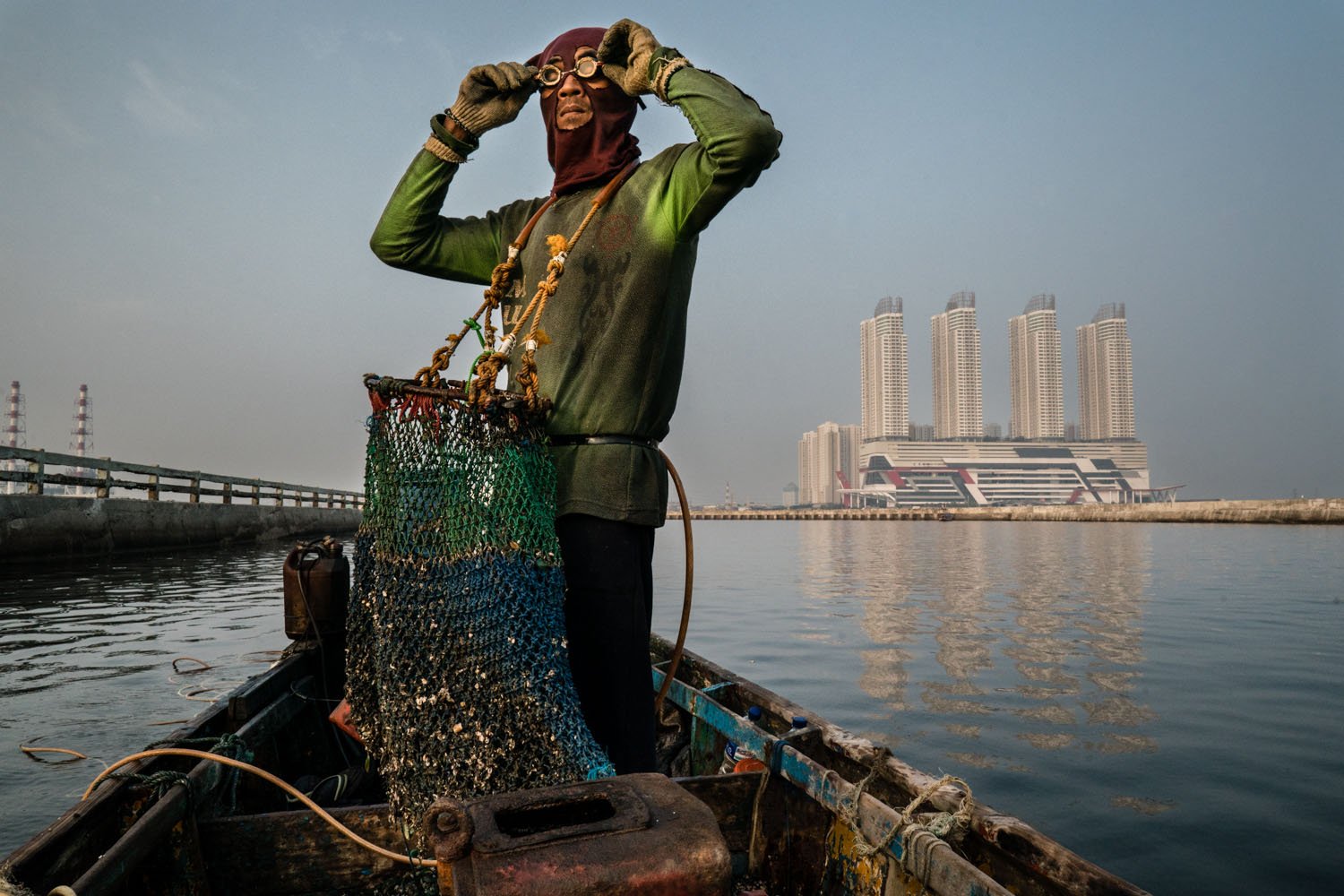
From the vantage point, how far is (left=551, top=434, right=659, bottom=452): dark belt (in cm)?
229

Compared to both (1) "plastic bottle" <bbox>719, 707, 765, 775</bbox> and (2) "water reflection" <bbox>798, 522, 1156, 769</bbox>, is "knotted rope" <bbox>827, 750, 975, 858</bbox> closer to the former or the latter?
(1) "plastic bottle" <bbox>719, 707, 765, 775</bbox>

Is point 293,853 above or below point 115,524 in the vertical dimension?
below

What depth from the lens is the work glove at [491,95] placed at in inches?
95.1

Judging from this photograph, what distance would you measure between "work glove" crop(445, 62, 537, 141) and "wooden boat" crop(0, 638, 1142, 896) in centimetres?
201

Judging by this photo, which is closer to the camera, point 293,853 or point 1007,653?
point 293,853

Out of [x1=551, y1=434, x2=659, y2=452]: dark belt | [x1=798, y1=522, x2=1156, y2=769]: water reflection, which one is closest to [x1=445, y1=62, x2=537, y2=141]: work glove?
[x1=551, y1=434, x2=659, y2=452]: dark belt

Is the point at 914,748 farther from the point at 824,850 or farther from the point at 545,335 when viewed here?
the point at 545,335

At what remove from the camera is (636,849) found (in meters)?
1.25

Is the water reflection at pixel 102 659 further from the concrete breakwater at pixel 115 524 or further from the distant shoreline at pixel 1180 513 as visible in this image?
the distant shoreline at pixel 1180 513

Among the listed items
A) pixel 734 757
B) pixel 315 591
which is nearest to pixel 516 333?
pixel 734 757

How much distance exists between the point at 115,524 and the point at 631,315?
18.2 metres

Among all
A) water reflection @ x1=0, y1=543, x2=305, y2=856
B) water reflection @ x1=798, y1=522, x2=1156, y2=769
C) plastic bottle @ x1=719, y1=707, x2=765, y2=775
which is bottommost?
water reflection @ x1=798, y1=522, x2=1156, y2=769

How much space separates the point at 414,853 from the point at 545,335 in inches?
59.2

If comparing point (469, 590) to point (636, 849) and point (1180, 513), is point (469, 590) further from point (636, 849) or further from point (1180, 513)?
point (1180, 513)
